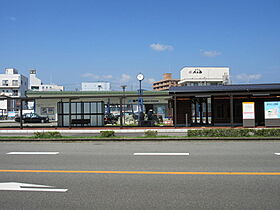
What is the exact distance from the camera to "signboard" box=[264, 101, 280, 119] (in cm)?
2148

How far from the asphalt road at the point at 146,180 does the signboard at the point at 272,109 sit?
1254 centimetres

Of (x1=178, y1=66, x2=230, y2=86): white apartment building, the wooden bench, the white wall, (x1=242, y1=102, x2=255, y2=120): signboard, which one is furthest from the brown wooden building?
the white wall

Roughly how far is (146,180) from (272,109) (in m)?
18.1

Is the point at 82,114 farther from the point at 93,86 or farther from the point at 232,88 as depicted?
the point at 93,86

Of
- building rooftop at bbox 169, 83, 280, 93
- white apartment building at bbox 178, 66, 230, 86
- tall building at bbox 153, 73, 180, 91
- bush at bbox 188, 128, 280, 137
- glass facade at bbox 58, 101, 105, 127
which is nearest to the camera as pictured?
bush at bbox 188, 128, 280, 137

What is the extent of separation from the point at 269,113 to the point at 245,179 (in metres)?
16.9

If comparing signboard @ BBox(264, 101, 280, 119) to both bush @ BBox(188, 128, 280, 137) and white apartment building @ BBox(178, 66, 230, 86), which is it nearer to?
bush @ BBox(188, 128, 280, 137)

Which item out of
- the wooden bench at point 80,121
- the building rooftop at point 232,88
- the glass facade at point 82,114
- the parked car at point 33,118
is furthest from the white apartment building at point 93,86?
the building rooftop at point 232,88

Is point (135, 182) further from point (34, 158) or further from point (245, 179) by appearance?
point (34, 158)

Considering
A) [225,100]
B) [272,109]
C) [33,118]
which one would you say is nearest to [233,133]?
[272,109]

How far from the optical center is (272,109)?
21641 mm

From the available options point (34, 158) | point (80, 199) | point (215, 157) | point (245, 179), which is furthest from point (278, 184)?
point (34, 158)

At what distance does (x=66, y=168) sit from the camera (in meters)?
8.02

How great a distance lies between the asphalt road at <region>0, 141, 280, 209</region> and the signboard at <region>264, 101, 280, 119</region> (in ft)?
41.1
